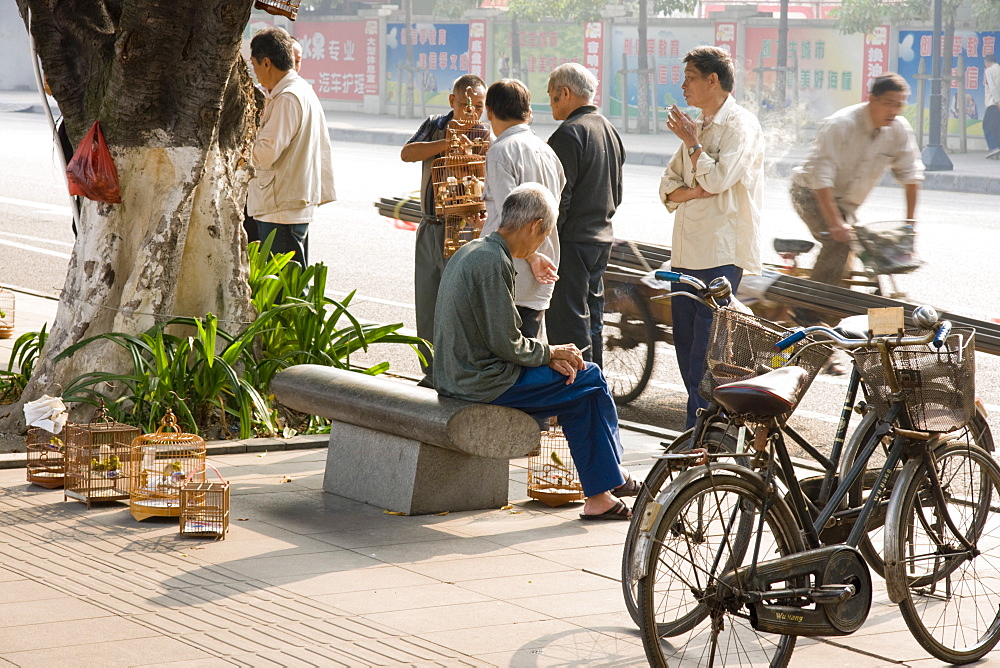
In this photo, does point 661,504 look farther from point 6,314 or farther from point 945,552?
point 6,314

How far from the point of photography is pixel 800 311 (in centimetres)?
862

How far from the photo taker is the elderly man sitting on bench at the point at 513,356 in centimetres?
577

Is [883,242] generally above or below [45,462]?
above

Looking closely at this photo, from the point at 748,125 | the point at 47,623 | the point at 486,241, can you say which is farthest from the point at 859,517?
the point at 748,125

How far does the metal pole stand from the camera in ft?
30.2

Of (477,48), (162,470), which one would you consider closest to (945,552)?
(162,470)

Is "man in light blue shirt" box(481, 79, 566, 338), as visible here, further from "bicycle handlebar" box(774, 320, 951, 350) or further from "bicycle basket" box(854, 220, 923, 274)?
"bicycle basket" box(854, 220, 923, 274)

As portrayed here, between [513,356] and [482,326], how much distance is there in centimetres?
18

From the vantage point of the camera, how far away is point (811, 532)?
4.30 m

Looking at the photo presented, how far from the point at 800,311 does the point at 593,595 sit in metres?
4.02

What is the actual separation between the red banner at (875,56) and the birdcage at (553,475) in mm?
3739

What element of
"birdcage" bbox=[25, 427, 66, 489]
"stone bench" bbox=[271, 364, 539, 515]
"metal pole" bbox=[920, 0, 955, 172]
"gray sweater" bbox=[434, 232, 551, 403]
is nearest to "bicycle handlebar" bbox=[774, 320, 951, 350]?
"gray sweater" bbox=[434, 232, 551, 403]

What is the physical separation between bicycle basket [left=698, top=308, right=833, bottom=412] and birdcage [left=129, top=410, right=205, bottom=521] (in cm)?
248

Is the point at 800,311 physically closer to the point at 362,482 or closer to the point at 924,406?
the point at 362,482
